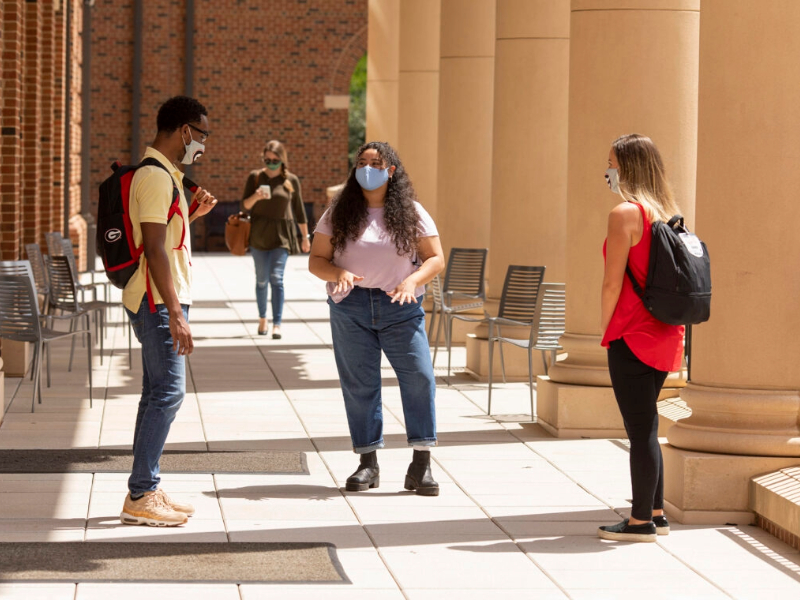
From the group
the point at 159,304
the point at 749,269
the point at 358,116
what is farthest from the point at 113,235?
the point at 358,116

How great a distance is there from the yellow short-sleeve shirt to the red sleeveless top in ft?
5.79

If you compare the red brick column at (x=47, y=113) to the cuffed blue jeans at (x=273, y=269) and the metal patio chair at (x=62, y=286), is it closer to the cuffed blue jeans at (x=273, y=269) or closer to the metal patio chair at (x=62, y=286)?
the cuffed blue jeans at (x=273, y=269)

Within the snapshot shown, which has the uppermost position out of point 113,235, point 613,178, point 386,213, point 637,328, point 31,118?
point 31,118

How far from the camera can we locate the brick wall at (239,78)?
28.8 metres

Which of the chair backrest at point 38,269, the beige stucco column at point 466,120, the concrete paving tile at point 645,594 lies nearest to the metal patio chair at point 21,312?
the chair backrest at point 38,269

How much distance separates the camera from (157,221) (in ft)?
18.4

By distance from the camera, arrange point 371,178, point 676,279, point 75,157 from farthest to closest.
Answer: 1. point 75,157
2. point 371,178
3. point 676,279

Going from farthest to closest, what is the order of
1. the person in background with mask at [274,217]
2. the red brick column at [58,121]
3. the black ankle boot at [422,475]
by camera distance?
the red brick column at [58,121] → the person in background with mask at [274,217] → the black ankle boot at [422,475]

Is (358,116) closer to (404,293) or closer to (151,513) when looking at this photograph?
(404,293)

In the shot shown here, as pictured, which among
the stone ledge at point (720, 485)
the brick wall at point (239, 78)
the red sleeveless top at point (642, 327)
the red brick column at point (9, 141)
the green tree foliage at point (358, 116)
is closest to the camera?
the red sleeveless top at point (642, 327)

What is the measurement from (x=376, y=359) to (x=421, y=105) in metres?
9.96

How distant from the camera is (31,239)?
14.4m

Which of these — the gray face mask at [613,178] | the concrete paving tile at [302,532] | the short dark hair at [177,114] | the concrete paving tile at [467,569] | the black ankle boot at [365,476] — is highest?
the short dark hair at [177,114]

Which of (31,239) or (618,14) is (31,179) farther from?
(618,14)
